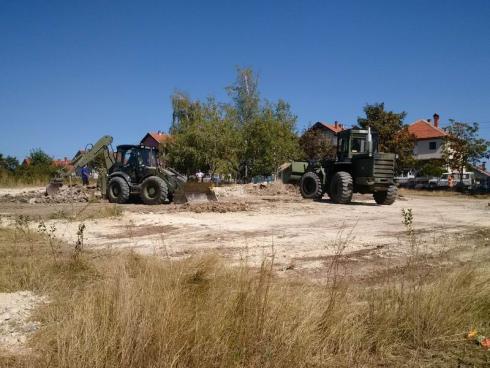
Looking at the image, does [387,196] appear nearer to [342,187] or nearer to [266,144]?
[342,187]

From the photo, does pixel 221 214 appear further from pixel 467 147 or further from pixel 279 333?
pixel 467 147

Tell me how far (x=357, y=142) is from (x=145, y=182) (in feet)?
29.3

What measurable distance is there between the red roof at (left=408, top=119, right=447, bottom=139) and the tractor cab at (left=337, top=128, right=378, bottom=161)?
145 ft

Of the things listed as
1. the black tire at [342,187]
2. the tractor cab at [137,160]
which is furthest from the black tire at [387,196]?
the tractor cab at [137,160]

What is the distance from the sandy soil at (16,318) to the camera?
10.8 ft

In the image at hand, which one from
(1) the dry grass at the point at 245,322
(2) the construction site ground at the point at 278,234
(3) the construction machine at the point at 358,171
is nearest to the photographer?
(1) the dry grass at the point at 245,322

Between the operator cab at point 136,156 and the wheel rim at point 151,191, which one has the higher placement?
the operator cab at point 136,156

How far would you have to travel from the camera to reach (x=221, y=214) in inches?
547

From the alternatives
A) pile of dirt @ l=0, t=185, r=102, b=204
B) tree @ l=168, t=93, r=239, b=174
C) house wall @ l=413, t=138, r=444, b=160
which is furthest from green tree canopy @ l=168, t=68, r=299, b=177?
house wall @ l=413, t=138, r=444, b=160

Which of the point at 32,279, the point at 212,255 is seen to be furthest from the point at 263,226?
the point at 32,279

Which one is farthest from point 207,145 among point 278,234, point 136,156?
point 278,234

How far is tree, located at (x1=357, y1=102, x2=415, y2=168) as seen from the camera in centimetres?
4094

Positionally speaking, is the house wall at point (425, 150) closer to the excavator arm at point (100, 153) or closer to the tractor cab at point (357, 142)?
the tractor cab at point (357, 142)

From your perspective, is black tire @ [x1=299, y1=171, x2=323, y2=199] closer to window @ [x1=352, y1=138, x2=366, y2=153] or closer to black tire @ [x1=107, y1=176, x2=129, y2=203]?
window @ [x1=352, y1=138, x2=366, y2=153]
